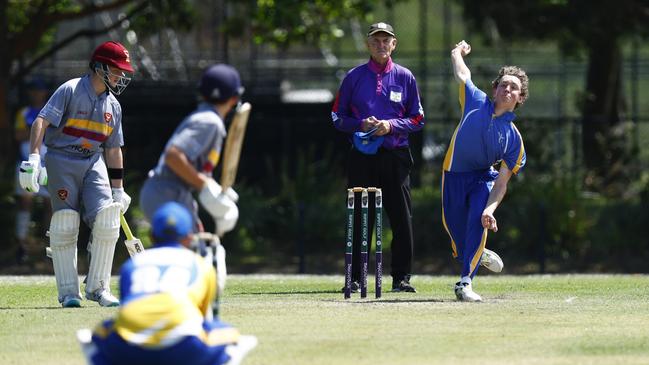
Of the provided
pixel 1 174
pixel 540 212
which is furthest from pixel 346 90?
pixel 1 174

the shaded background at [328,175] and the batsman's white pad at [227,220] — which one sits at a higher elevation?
the batsman's white pad at [227,220]

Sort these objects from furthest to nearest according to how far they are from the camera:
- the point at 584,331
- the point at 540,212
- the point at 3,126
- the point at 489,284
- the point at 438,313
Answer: the point at 3,126 < the point at 540,212 < the point at 489,284 < the point at 438,313 < the point at 584,331

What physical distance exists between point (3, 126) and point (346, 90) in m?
10.3

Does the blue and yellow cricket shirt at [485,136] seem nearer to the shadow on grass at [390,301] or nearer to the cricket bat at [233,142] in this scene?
the shadow on grass at [390,301]

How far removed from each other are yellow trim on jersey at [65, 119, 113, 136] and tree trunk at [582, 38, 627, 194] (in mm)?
12456

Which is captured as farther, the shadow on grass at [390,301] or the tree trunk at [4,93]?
the tree trunk at [4,93]

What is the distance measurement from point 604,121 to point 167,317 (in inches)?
659

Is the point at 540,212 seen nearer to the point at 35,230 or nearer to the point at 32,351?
the point at 35,230

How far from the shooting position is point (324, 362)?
801cm

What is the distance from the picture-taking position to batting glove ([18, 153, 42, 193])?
34.0 feet

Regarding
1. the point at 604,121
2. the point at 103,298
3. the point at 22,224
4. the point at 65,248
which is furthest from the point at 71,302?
the point at 604,121

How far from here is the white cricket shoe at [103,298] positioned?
10.5 meters

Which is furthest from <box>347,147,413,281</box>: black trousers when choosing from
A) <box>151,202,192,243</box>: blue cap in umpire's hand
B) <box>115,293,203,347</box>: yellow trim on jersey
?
<box>115,293,203,347</box>: yellow trim on jersey

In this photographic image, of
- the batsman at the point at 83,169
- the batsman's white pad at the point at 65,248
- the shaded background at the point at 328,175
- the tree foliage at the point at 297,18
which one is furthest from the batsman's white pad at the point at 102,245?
the tree foliage at the point at 297,18
